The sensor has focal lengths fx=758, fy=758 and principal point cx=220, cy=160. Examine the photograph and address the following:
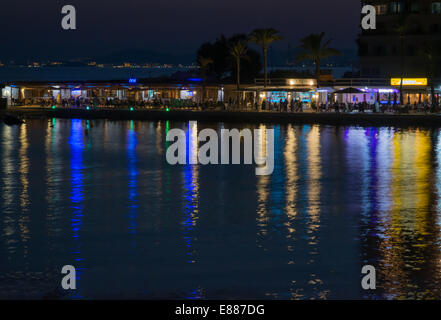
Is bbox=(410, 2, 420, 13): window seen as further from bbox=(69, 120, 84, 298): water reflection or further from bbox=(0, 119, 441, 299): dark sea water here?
bbox=(0, 119, 441, 299): dark sea water

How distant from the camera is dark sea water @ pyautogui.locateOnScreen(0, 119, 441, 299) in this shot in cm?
1238

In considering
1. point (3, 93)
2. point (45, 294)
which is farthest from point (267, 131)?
point (3, 93)

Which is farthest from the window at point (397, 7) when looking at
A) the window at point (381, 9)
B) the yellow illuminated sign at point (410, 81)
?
the yellow illuminated sign at point (410, 81)

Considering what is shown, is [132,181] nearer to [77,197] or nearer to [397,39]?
[77,197]

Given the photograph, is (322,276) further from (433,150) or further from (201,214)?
(433,150)

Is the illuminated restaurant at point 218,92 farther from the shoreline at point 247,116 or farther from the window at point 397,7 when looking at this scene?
the window at point 397,7

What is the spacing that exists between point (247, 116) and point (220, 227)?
42949mm

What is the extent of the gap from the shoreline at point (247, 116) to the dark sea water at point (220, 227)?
21.4 meters

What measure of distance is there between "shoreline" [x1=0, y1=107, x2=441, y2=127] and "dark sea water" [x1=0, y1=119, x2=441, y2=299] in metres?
21.4

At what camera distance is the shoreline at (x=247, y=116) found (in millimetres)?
54562

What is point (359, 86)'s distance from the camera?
65625mm

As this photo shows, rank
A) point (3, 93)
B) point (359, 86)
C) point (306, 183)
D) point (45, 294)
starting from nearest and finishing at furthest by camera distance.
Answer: point (45, 294) → point (306, 183) → point (359, 86) → point (3, 93)
